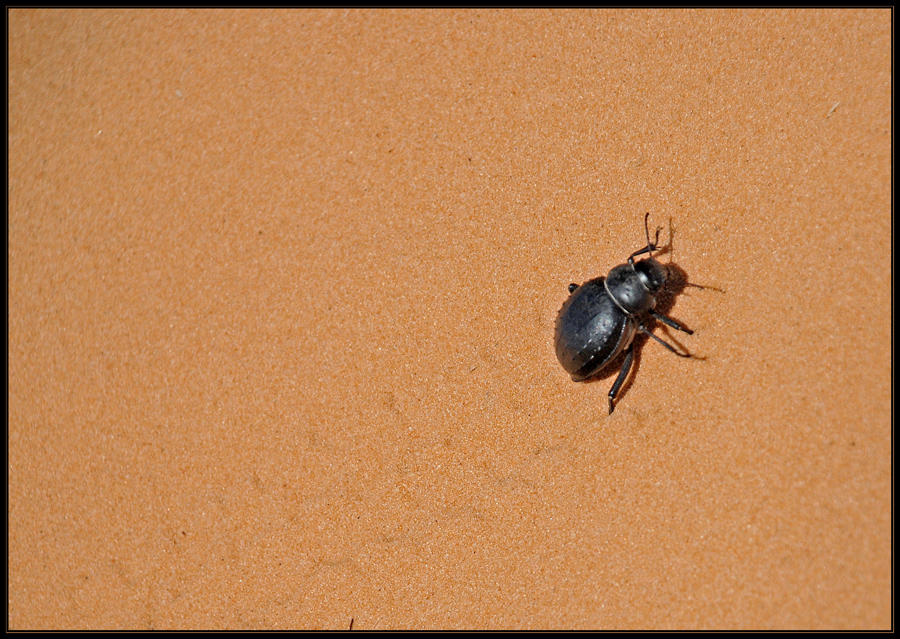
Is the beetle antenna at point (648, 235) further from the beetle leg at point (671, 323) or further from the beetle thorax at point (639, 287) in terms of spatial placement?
the beetle leg at point (671, 323)

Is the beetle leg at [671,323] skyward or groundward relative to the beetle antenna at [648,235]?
groundward

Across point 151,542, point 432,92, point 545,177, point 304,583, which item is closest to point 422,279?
point 545,177

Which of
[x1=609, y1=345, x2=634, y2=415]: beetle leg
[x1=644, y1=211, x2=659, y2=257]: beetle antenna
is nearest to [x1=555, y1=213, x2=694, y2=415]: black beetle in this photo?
[x1=609, y1=345, x2=634, y2=415]: beetle leg

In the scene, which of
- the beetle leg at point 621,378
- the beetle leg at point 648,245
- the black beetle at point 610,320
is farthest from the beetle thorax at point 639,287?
the beetle leg at point 621,378

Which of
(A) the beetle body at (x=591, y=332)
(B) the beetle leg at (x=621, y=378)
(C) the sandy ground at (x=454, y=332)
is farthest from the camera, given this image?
(B) the beetle leg at (x=621, y=378)

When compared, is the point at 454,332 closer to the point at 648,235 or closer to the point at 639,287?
the point at 639,287

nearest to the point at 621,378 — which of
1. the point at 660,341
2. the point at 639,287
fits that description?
the point at 660,341
